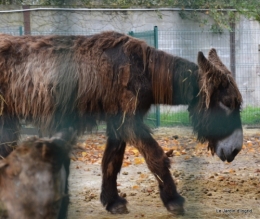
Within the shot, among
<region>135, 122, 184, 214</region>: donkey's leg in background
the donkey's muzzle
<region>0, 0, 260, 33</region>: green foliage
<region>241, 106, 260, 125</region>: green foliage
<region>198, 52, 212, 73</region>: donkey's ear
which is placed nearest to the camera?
Answer: <region>135, 122, 184, 214</region>: donkey's leg in background

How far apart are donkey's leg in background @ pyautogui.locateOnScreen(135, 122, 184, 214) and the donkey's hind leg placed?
3.42 ft


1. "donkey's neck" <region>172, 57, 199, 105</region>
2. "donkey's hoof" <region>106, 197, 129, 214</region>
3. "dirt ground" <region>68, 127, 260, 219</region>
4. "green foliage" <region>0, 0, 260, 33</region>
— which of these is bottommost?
"dirt ground" <region>68, 127, 260, 219</region>

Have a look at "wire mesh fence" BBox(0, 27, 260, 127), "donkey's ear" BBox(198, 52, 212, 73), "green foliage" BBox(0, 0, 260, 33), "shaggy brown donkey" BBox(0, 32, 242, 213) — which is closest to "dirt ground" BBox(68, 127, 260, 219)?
"shaggy brown donkey" BBox(0, 32, 242, 213)

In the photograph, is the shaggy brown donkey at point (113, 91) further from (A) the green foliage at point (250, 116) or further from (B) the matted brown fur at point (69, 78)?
(A) the green foliage at point (250, 116)

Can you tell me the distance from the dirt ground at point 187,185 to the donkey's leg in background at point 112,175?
97 millimetres

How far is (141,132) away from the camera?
485 centimetres

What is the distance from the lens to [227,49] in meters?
11.9

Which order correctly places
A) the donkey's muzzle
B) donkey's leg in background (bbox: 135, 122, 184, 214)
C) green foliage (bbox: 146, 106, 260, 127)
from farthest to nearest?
1. green foliage (bbox: 146, 106, 260, 127)
2. the donkey's muzzle
3. donkey's leg in background (bbox: 135, 122, 184, 214)

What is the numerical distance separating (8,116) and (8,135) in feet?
0.56

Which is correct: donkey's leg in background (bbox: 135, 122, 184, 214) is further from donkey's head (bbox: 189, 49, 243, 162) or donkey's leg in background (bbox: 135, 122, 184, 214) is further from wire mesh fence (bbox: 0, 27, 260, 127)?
wire mesh fence (bbox: 0, 27, 260, 127)

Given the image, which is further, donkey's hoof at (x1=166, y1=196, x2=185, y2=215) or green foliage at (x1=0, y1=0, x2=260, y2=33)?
green foliage at (x1=0, y1=0, x2=260, y2=33)

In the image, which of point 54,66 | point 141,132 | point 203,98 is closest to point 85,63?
point 54,66

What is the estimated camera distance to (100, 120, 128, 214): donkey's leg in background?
17.2ft

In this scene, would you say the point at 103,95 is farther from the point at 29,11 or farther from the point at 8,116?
the point at 29,11
